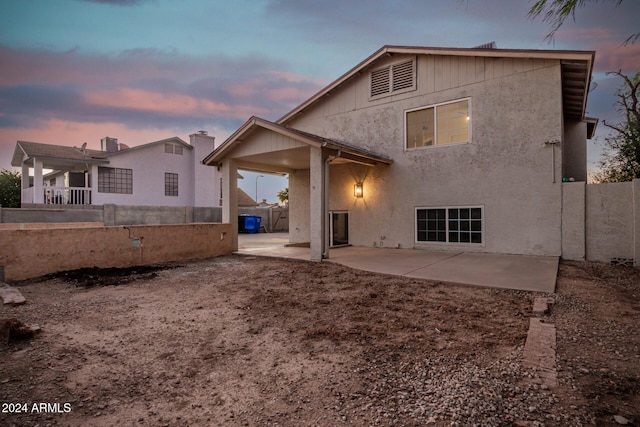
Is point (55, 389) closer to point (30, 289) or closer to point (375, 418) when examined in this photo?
point (375, 418)

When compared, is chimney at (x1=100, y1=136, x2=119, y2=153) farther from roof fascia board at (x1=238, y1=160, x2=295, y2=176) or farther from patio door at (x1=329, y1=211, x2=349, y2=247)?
patio door at (x1=329, y1=211, x2=349, y2=247)

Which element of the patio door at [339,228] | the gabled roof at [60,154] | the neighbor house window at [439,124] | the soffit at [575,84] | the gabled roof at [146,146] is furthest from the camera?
the gabled roof at [146,146]

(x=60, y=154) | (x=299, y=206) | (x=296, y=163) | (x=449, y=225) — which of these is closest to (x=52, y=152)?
(x=60, y=154)

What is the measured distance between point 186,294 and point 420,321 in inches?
143

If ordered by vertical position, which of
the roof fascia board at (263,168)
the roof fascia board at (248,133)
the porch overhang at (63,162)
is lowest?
the roof fascia board at (263,168)

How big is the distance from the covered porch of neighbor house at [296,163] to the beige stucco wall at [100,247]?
4.56ft

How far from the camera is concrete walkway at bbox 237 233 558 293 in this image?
18.1 ft

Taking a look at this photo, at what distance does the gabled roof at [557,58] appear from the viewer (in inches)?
305

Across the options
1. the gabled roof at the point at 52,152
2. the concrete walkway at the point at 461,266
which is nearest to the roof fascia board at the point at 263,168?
the concrete walkway at the point at 461,266

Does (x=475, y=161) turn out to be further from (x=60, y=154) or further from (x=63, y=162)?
(x=60, y=154)

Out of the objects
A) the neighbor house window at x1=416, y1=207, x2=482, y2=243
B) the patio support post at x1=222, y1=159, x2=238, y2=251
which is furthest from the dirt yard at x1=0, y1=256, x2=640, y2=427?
the patio support post at x1=222, y1=159, x2=238, y2=251

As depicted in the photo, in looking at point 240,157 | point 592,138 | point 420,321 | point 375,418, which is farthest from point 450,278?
point 592,138

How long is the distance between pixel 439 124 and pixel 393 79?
2.27 m

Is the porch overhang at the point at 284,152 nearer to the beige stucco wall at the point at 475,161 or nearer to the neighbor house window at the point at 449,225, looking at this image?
the beige stucco wall at the point at 475,161
